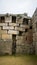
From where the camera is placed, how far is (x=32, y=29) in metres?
8.03

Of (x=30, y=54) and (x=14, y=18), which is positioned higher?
(x=14, y=18)

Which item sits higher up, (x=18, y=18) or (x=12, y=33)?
(x=18, y=18)

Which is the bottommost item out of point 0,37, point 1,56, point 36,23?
point 1,56

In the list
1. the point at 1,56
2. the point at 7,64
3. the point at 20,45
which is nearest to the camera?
the point at 7,64

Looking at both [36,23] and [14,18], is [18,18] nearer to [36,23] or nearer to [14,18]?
[14,18]

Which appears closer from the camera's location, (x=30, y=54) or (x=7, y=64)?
(x=7, y=64)

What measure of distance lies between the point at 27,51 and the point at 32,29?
1.32 m

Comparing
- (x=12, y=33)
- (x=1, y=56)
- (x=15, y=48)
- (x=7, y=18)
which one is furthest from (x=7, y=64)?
(x=7, y=18)

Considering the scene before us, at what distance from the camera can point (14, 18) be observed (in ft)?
26.8

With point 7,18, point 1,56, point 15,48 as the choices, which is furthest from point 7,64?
point 7,18

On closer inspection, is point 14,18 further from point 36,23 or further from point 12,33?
point 36,23

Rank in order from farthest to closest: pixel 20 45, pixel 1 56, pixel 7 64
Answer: pixel 20 45
pixel 1 56
pixel 7 64

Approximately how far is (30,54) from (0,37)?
6.45 ft

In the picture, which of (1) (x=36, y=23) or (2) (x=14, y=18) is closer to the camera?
(1) (x=36, y=23)
